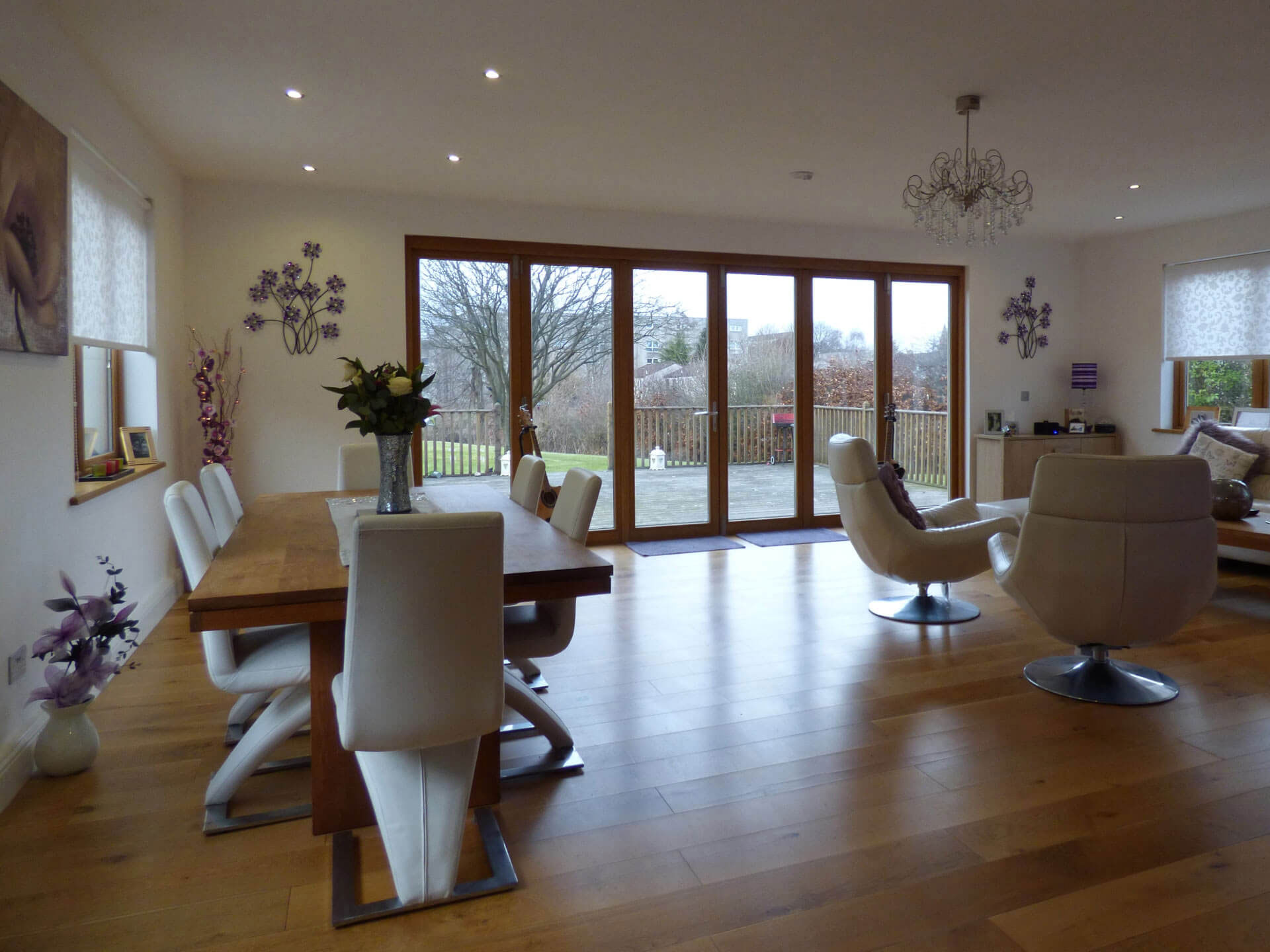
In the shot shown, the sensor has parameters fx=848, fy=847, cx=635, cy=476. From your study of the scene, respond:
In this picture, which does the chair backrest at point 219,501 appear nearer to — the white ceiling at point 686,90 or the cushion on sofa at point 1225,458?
the white ceiling at point 686,90

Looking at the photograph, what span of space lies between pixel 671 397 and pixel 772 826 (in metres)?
4.73

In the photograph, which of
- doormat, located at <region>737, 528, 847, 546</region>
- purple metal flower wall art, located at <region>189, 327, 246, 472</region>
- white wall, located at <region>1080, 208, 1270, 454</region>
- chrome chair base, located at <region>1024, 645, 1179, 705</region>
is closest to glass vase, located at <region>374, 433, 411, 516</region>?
chrome chair base, located at <region>1024, 645, 1179, 705</region>

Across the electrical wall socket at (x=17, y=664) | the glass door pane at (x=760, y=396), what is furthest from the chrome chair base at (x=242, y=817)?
the glass door pane at (x=760, y=396)

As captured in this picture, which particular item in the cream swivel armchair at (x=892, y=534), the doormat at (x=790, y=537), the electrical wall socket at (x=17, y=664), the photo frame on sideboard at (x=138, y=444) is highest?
the photo frame on sideboard at (x=138, y=444)

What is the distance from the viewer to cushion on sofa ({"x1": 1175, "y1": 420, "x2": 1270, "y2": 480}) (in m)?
5.55

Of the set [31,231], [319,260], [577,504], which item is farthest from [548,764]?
[319,260]

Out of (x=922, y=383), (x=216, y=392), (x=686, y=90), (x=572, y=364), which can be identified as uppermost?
(x=686, y=90)

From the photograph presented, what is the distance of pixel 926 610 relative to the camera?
4.36 meters

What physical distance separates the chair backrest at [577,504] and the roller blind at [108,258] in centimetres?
211

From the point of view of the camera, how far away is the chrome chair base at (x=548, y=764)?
2.60 meters

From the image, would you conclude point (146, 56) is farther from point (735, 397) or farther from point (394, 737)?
point (735, 397)

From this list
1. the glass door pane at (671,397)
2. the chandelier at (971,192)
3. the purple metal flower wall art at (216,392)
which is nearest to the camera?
the chandelier at (971,192)

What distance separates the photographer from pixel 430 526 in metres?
1.71

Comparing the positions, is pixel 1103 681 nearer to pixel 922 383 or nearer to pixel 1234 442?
pixel 1234 442
